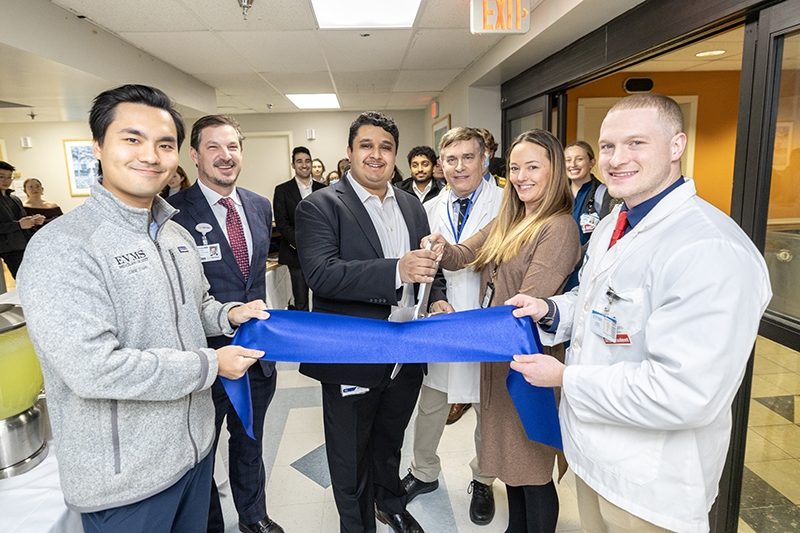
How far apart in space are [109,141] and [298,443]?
233 cm

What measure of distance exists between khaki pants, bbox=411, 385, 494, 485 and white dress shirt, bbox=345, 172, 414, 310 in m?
0.66

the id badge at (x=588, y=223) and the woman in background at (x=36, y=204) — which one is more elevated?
the woman in background at (x=36, y=204)

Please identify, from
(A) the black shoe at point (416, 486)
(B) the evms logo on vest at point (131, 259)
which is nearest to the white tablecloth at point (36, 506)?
(B) the evms logo on vest at point (131, 259)

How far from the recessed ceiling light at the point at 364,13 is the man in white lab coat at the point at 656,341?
2973 millimetres

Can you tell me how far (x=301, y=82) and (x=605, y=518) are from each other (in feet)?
21.8

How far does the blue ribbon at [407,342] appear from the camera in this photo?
148 centimetres

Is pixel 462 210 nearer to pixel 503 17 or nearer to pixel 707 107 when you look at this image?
pixel 503 17

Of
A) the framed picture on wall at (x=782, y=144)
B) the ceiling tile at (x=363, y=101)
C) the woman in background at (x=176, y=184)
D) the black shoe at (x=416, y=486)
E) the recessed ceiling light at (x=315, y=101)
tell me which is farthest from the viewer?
the ceiling tile at (x=363, y=101)

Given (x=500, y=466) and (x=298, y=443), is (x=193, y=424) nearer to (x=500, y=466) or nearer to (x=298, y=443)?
(x=500, y=466)

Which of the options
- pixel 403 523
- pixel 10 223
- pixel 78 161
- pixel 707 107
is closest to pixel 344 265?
pixel 403 523

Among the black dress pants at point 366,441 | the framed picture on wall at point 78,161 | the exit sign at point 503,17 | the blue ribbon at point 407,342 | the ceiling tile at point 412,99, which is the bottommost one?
the black dress pants at point 366,441

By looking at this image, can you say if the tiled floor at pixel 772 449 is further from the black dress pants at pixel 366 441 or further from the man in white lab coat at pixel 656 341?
the black dress pants at pixel 366 441

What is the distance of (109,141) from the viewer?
1.17 m

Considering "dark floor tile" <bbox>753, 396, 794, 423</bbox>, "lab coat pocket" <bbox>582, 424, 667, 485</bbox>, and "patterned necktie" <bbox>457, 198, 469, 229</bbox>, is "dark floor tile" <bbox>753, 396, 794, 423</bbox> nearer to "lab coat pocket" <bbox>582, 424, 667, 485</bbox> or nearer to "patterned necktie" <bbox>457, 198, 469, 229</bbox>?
"lab coat pocket" <bbox>582, 424, 667, 485</bbox>
